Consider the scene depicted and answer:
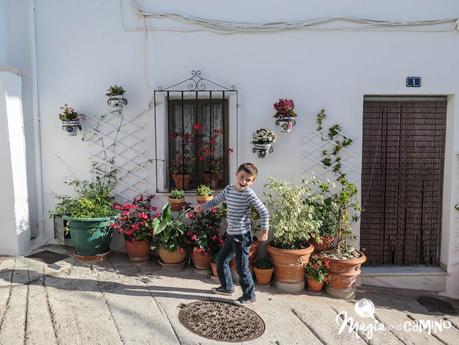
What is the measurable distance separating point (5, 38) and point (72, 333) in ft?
12.5

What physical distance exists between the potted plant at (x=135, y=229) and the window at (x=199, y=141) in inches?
25.0

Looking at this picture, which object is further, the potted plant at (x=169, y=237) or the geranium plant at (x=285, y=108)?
the geranium plant at (x=285, y=108)

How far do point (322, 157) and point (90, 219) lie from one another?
3004 mm

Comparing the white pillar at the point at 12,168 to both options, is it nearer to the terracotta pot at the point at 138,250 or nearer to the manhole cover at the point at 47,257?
the manhole cover at the point at 47,257

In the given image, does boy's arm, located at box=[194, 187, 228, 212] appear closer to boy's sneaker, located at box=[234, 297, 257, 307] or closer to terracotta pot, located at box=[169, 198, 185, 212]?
terracotta pot, located at box=[169, 198, 185, 212]

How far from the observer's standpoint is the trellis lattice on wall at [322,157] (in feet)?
17.3

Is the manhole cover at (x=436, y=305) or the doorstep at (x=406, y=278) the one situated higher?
the doorstep at (x=406, y=278)

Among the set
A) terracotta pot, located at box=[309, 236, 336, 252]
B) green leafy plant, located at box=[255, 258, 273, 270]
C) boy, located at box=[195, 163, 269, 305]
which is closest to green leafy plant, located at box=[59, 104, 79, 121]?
boy, located at box=[195, 163, 269, 305]

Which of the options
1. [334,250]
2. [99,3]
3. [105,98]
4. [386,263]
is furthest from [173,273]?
[99,3]

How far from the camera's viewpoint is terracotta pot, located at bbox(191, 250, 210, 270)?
4.82m

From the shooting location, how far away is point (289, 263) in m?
4.67

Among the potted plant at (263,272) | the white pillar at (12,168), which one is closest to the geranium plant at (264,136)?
the potted plant at (263,272)

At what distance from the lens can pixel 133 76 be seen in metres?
5.13

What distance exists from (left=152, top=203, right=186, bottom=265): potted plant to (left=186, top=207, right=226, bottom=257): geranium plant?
11 cm
